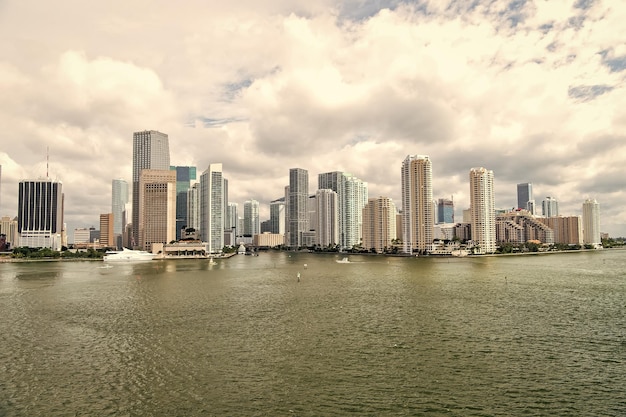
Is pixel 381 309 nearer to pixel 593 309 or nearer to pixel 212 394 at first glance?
pixel 593 309

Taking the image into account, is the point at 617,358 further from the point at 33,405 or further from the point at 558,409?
the point at 33,405

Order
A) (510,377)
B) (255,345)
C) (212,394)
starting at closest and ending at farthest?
(212,394)
(510,377)
(255,345)

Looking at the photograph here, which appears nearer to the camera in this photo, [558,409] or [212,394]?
[558,409]

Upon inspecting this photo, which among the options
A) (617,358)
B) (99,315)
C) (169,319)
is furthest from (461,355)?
(99,315)

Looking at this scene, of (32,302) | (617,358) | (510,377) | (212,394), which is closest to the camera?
(212,394)

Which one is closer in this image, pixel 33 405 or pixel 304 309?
pixel 33 405

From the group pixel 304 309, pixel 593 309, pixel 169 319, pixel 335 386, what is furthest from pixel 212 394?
pixel 593 309
